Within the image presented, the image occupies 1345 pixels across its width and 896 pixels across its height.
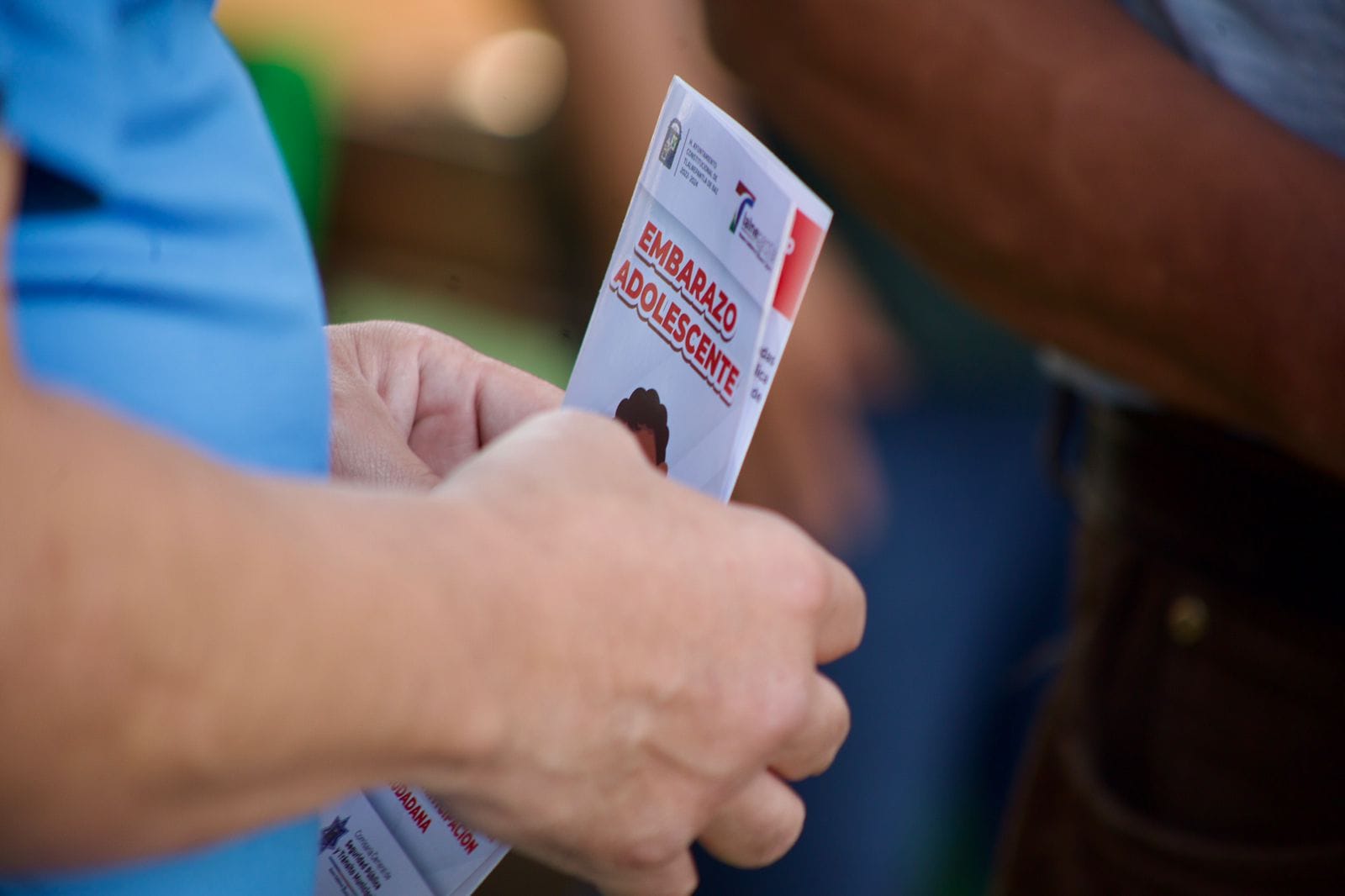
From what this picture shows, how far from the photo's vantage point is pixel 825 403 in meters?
1.31

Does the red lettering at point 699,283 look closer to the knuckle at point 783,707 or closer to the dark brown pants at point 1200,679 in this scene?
the knuckle at point 783,707

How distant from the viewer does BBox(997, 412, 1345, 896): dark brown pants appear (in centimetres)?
86

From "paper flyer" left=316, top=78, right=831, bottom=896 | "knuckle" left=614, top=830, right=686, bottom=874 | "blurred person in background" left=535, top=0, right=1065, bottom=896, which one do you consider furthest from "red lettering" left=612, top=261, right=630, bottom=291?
"blurred person in background" left=535, top=0, right=1065, bottom=896

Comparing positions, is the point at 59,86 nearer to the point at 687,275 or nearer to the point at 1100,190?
the point at 687,275

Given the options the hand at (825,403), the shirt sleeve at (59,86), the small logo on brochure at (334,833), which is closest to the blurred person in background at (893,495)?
the hand at (825,403)

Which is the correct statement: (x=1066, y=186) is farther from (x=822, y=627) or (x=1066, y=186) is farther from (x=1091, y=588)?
(x=822, y=627)

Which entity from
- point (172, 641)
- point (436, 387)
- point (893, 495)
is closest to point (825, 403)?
point (893, 495)

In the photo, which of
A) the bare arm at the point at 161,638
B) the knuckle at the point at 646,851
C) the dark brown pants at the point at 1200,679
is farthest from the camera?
the dark brown pants at the point at 1200,679

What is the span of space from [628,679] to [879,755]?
119 centimetres

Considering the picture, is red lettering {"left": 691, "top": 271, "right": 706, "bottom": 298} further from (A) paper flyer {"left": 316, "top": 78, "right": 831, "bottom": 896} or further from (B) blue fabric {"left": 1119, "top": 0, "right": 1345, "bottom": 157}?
(B) blue fabric {"left": 1119, "top": 0, "right": 1345, "bottom": 157}

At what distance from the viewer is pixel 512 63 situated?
207 centimetres

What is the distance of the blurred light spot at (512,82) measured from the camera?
1494 millimetres

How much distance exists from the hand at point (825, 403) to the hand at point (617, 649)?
2.76 ft

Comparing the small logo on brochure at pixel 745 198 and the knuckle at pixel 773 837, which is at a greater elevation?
the small logo on brochure at pixel 745 198
